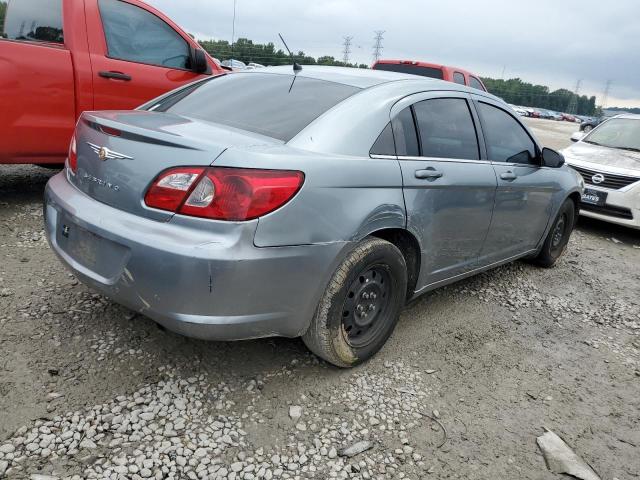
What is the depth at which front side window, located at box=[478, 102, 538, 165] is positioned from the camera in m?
3.60

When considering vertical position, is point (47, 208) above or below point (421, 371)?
above

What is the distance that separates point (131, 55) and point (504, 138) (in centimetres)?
341

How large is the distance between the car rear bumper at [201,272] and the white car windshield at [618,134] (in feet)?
21.3

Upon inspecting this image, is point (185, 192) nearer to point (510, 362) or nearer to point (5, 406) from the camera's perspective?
point (5, 406)

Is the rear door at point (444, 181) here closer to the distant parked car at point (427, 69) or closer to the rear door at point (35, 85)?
the rear door at point (35, 85)

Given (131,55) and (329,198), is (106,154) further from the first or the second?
(131,55)

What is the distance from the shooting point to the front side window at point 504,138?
3602mm

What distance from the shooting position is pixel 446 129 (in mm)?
3191

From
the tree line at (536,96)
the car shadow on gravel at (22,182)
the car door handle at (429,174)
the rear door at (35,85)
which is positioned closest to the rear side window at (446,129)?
the car door handle at (429,174)

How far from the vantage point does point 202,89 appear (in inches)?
128

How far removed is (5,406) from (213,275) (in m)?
1.10

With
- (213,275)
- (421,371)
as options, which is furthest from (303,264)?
(421,371)

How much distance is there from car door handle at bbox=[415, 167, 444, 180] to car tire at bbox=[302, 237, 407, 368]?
43cm

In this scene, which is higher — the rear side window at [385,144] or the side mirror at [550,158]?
the rear side window at [385,144]
